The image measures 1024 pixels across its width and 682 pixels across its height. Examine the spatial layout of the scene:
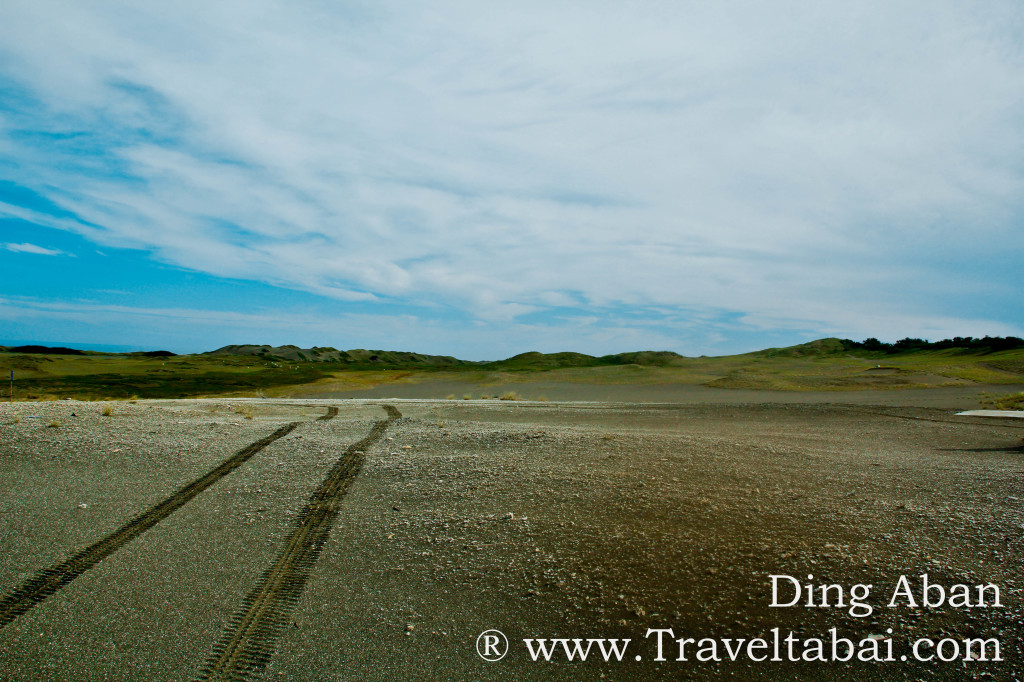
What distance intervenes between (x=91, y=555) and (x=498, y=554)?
4.11 meters

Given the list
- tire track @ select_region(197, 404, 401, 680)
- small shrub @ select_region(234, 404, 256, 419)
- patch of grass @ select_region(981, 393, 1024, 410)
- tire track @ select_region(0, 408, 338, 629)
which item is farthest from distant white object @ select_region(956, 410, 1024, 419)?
small shrub @ select_region(234, 404, 256, 419)

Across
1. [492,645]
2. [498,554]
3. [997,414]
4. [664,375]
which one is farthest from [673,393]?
[492,645]

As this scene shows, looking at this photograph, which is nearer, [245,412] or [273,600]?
[273,600]

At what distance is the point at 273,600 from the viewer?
193 inches

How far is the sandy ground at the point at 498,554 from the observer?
13.8 ft

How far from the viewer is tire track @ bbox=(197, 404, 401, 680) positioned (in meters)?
4.08

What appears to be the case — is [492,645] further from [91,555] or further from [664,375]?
[664,375]

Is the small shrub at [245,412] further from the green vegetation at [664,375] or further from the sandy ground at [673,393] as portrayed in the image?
the sandy ground at [673,393]

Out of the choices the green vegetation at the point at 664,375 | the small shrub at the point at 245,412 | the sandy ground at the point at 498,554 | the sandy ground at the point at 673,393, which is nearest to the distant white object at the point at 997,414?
the sandy ground at the point at 673,393

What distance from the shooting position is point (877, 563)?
5184 millimetres

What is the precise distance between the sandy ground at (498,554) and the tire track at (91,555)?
3.5 inches

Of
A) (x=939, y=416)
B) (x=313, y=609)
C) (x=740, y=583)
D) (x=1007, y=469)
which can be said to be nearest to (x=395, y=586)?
(x=313, y=609)

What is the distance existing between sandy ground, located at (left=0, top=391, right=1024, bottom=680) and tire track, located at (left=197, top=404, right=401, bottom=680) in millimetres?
55

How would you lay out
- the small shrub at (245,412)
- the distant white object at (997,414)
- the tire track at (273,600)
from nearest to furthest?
the tire track at (273,600) → the small shrub at (245,412) → the distant white object at (997,414)
